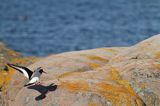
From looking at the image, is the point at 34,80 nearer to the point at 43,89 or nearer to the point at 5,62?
the point at 43,89

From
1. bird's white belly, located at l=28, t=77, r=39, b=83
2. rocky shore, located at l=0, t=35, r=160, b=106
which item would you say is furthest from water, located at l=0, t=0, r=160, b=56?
bird's white belly, located at l=28, t=77, r=39, b=83

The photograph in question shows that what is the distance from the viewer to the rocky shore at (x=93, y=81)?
13.9 m

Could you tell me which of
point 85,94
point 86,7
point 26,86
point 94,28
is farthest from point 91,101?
point 86,7

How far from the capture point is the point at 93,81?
14.7 meters

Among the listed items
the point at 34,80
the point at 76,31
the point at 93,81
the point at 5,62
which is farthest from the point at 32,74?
the point at 76,31

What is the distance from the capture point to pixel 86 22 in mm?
74000

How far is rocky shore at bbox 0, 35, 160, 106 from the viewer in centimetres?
1391

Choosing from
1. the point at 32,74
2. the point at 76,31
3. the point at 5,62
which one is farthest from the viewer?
the point at 76,31

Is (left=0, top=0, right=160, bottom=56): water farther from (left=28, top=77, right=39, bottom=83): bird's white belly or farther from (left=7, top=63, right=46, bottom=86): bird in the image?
(left=28, top=77, right=39, bottom=83): bird's white belly

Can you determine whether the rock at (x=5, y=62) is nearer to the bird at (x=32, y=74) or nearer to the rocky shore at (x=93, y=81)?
the rocky shore at (x=93, y=81)

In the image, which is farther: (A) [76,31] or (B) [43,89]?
(A) [76,31]

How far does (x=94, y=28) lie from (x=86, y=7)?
3839 centimetres

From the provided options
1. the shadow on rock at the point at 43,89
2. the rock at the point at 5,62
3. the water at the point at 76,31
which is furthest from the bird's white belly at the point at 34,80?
the water at the point at 76,31

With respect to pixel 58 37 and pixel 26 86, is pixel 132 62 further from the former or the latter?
pixel 58 37
